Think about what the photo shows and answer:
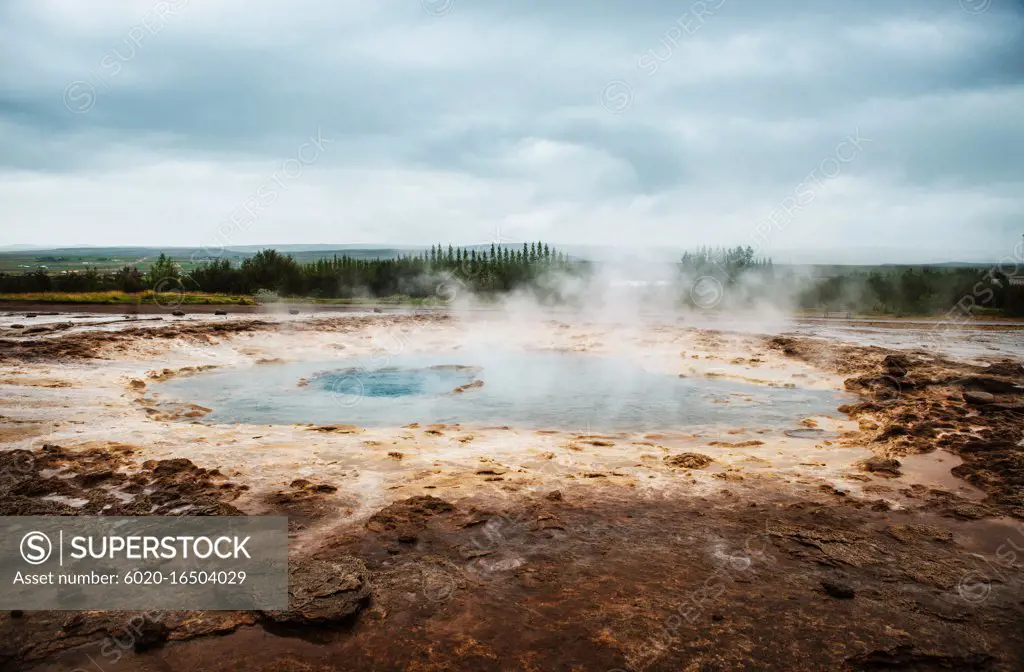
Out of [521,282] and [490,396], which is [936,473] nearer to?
[490,396]

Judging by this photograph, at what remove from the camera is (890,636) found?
3654 mm

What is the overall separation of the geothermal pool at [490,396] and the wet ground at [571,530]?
0.63m

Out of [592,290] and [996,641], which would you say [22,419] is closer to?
[996,641]

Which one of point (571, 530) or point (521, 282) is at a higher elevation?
point (521, 282)

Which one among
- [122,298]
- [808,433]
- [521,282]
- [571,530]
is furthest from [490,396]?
[521,282]

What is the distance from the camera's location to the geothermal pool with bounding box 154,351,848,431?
33.6 ft

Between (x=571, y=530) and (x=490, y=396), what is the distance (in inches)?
280

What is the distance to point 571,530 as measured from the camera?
17.2 feet

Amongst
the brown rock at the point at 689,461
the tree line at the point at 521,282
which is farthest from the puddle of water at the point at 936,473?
the tree line at the point at 521,282

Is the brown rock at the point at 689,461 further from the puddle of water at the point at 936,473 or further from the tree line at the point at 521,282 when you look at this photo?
the tree line at the point at 521,282

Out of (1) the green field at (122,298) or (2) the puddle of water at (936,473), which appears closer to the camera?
(2) the puddle of water at (936,473)

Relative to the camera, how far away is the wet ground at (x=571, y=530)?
138 inches

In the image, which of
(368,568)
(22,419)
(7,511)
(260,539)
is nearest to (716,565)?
(368,568)

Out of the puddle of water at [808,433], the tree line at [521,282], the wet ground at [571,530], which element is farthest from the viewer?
the tree line at [521,282]
